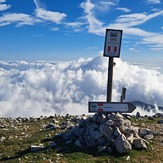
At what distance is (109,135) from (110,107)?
81.2 inches

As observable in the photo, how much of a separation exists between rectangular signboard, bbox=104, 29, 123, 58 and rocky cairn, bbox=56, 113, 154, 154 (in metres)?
3.90

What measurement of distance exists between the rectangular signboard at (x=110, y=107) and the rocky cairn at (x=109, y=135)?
402mm

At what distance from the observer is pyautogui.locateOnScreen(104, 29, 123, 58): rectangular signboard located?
2155cm

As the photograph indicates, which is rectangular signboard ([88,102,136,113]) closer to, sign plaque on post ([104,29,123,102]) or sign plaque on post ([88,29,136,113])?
sign plaque on post ([88,29,136,113])

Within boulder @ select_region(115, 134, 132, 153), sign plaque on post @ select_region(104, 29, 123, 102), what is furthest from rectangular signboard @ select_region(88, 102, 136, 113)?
sign plaque on post @ select_region(104, 29, 123, 102)

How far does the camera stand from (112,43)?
70.9 ft

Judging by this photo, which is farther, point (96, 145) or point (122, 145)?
point (96, 145)

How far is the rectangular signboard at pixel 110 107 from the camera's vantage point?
21.3 metres

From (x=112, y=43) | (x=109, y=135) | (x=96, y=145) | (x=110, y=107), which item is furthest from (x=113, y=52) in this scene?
(x=96, y=145)

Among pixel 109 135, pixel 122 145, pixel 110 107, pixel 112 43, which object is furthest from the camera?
pixel 112 43

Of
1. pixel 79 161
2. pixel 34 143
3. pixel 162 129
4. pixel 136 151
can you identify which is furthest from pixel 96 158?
pixel 162 129

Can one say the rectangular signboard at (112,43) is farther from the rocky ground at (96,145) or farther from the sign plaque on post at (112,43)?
the rocky ground at (96,145)

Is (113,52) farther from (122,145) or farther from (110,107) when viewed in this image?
(122,145)

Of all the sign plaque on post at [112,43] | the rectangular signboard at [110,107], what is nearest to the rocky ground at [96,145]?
the rectangular signboard at [110,107]
